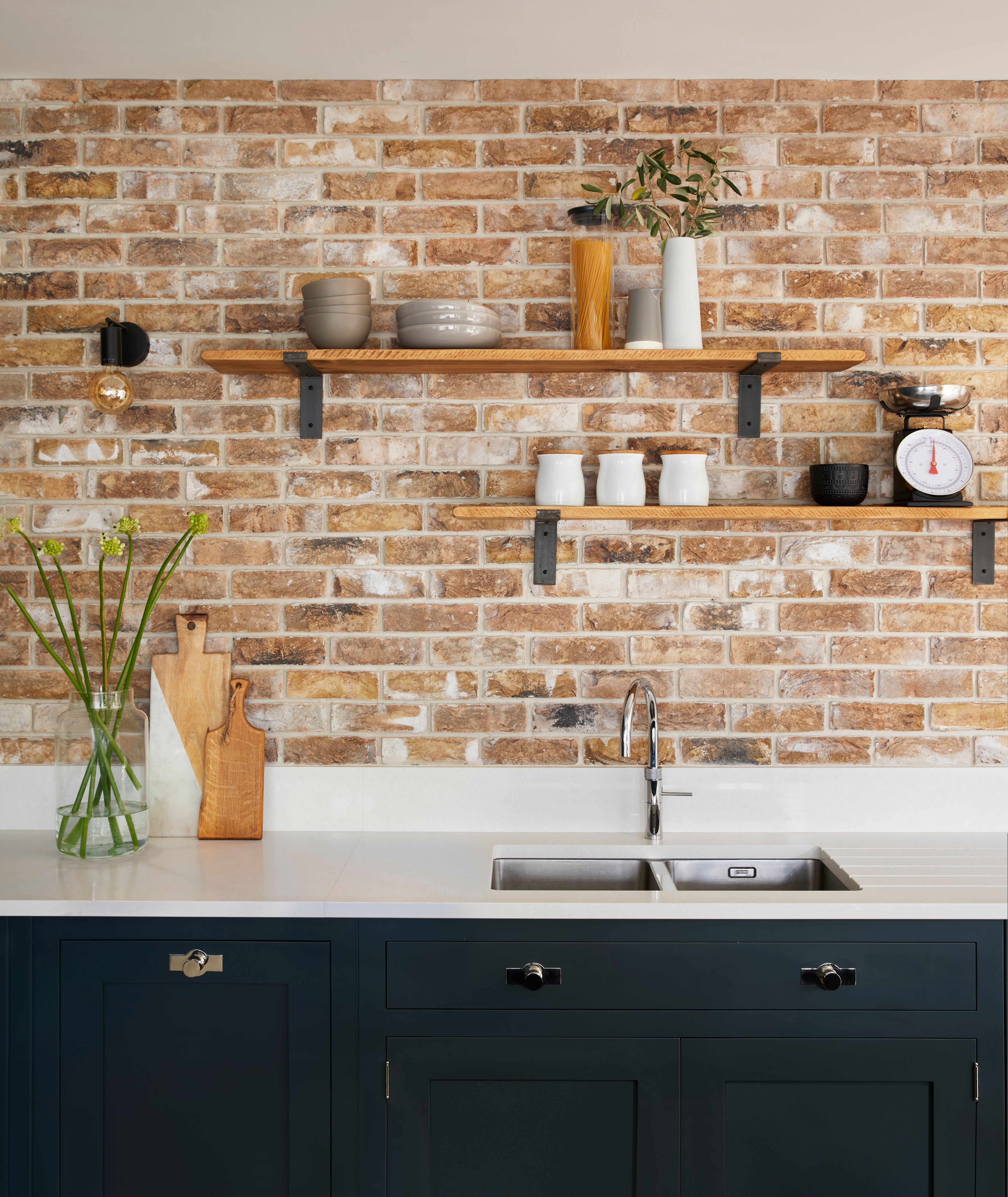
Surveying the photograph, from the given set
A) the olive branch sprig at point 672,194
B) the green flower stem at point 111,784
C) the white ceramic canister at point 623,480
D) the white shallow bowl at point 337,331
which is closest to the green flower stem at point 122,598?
the green flower stem at point 111,784

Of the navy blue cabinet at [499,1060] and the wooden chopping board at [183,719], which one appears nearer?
the navy blue cabinet at [499,1060]

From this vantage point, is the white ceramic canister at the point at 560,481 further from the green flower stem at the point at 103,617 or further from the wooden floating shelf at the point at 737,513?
the green flower stem at the point at 103,617

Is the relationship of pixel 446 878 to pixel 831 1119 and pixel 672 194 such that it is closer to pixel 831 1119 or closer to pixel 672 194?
pixel 831 1119

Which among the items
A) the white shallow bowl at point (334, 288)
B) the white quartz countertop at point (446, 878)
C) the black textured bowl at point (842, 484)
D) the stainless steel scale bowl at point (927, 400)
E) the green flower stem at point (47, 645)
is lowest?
the white quartz countertop at point (446, 878)

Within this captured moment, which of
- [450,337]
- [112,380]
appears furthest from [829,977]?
[112,380]

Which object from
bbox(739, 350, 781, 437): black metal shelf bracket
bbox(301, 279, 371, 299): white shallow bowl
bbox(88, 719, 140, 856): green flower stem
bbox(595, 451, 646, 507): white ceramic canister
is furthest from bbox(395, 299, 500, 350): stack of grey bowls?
bbox(88, 719, 140, 856): green flower stem

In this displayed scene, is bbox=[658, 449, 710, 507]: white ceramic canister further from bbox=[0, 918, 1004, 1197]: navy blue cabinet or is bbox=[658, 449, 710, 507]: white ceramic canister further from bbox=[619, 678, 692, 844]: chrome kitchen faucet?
bbox=[0, 918, 1004, 1197]: navy blue cabinet

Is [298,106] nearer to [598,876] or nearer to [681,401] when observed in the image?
[681,401]

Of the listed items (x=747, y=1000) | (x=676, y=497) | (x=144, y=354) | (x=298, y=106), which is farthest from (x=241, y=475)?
(x=747, y=1000)

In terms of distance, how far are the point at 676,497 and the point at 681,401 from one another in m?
0.29

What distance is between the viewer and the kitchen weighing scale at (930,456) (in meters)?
2.00

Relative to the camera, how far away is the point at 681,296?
1976 mm

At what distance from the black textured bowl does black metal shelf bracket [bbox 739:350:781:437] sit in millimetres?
182

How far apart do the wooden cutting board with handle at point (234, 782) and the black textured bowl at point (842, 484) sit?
1.38 metres
